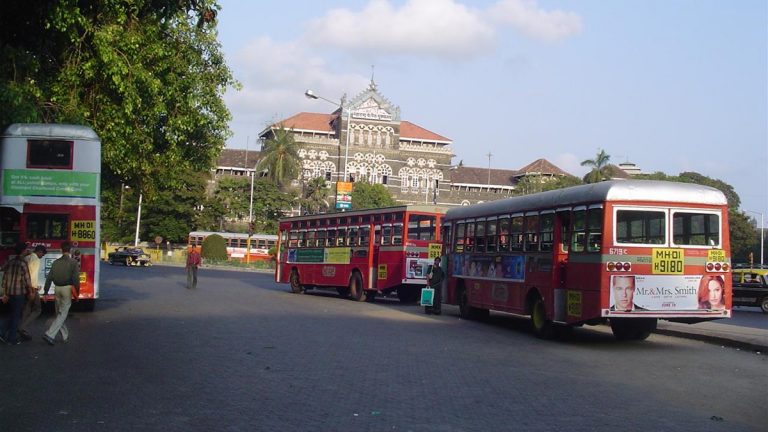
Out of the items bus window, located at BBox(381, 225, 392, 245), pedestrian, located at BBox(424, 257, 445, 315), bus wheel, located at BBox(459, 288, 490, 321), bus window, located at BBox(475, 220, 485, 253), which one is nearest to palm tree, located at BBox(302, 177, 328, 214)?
bus window, located at BBox(381, 225, 392, 245)

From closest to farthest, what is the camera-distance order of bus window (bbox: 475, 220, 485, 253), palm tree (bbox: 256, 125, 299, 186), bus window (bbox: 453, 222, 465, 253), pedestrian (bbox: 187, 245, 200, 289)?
bus window (bbox: 475, 220, 485, 253)
bus window (bbox: 453, 222, 465, 253)
pedestrian (bbox: 187, 245, 200, 289)
palm tree (bbox: 256, 125, 299, 186)

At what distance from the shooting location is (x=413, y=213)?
1120 inches

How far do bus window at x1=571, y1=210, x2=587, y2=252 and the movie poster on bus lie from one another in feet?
4.03

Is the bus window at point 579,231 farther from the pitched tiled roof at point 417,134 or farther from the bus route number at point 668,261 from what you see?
the pitched tiled roof at point 417,134

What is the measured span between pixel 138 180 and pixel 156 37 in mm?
6696

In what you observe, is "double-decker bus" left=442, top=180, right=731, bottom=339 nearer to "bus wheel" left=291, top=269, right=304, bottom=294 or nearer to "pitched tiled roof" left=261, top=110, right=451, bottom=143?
"bus wheel" left=291, top=269, right=304, bottom=294

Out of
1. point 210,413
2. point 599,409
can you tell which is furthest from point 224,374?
point 599,409

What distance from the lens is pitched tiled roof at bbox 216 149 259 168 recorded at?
11356 cm

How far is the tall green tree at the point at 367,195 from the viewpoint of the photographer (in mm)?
103750

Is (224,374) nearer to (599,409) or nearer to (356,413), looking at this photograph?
(356,413)

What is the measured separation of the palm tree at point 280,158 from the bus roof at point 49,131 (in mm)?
75105

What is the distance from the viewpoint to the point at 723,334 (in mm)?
19422

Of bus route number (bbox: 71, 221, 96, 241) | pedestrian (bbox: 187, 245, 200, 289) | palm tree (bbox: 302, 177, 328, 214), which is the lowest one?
pedestrian (bbox: 187, 245, 200, 289)

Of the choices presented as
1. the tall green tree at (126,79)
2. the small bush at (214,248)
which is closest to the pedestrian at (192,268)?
the tall green tree at (126,79)
